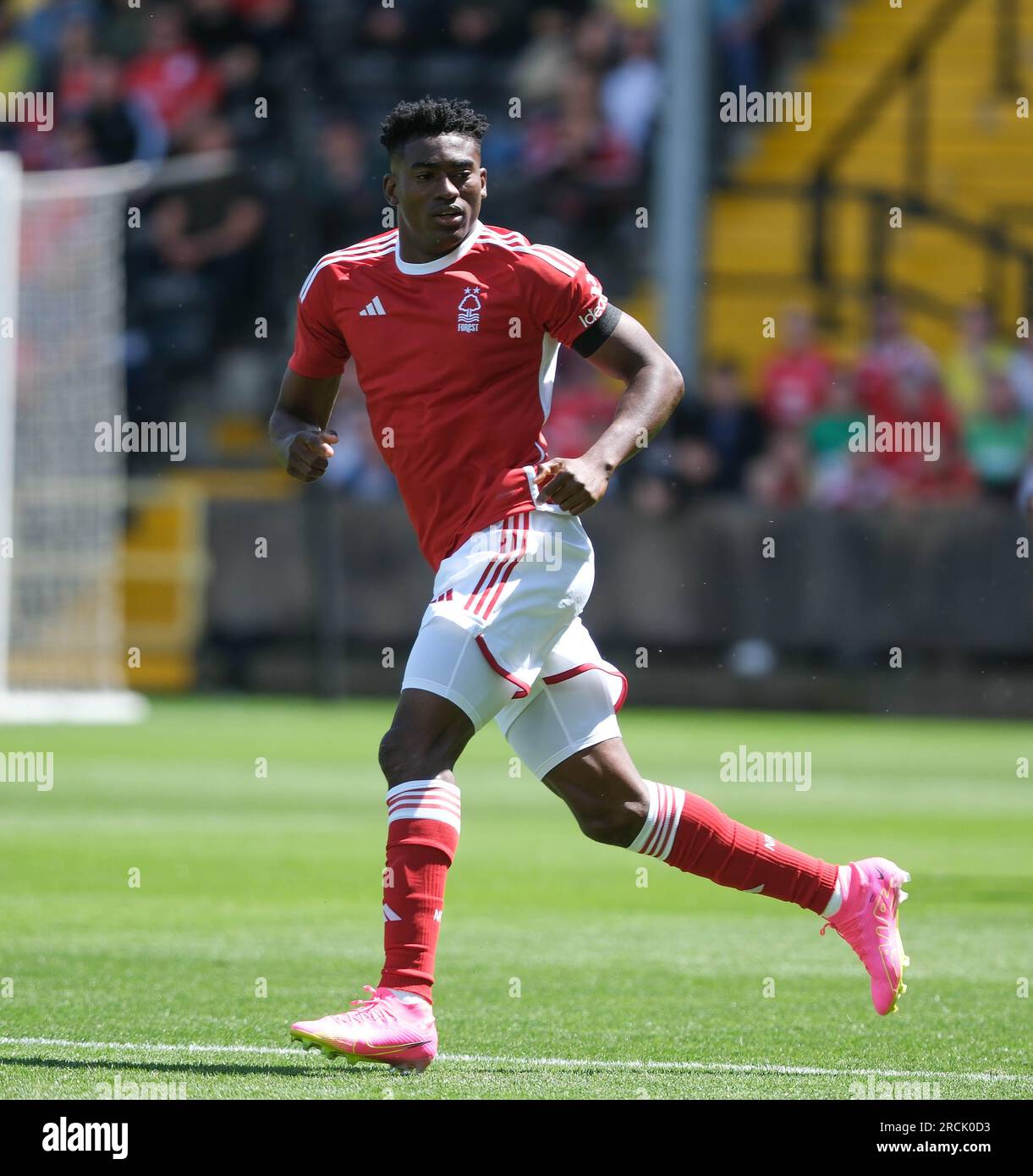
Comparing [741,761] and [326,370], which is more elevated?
[326,370]

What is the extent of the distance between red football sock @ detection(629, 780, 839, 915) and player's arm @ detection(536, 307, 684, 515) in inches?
34.2

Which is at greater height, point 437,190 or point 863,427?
point 863,427

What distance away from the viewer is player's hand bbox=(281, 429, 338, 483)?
20.4 feet

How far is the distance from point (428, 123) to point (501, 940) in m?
3.18

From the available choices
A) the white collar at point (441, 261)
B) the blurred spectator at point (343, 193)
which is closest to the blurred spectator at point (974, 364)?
the blurred spectator at point (343, 193)

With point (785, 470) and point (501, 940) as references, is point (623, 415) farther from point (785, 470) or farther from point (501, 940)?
point (785, 470)

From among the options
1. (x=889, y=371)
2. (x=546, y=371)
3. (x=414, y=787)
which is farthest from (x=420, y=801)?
(x=889, y=371)

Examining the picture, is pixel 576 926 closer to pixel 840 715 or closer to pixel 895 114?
pixel 840 715

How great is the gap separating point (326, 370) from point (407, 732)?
46.7 inches

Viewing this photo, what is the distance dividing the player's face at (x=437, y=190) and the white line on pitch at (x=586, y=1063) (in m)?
2.06

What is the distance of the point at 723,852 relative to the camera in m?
6.27

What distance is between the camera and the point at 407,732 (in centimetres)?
579

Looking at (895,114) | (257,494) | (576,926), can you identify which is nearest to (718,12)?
(895,114)

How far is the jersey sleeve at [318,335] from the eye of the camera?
633 cm
